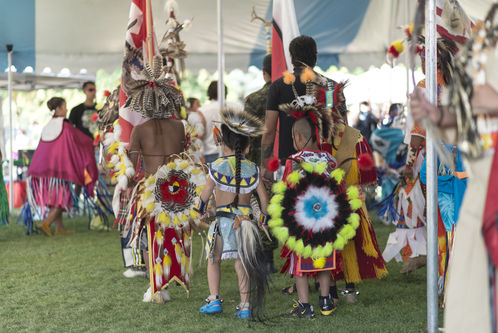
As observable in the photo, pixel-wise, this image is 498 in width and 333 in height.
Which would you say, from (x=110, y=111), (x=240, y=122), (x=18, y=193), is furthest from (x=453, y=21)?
(x=18, y=193)

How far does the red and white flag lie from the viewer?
4.64m

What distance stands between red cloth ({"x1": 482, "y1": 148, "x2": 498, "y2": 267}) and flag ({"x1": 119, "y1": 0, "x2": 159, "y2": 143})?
10.2 feet

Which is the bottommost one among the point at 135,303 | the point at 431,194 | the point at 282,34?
the point at 135,303

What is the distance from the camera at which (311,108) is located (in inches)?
151

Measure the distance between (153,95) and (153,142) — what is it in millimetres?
307

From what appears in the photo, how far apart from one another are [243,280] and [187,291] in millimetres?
650

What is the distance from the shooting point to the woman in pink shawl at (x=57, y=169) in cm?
766

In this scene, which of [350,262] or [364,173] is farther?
[364,173]

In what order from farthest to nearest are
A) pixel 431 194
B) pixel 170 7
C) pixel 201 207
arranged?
pixel 170 7, pixel 201 207, pixel 431 194

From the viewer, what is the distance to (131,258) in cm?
508

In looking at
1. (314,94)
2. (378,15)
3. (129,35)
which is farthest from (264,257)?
(378,15)

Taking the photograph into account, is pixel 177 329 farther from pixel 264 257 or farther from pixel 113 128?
pixel 113 128

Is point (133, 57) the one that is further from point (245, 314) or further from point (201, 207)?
point (245, 314)

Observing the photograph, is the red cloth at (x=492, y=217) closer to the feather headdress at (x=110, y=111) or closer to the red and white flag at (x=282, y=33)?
the red and white flag at (x=282, y=33)
